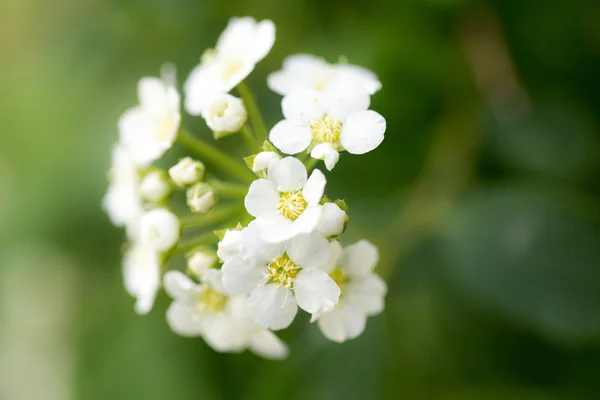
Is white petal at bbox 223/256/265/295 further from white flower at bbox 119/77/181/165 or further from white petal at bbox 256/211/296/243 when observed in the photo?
white flower at bbox 119/77/181/165

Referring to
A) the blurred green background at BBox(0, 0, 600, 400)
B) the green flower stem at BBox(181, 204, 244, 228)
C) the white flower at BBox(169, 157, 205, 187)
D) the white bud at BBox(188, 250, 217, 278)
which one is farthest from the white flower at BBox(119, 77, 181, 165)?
the blurred green background at BBox(0, 0, 600, 400)

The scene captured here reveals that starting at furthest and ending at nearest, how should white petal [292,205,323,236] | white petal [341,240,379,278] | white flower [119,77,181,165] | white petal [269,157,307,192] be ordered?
1. white flower [119,77,181,165]
2. white petal [341,240,379,278]
3. white petal [269,157,307,192]
4. white petal [292,205,323,236]

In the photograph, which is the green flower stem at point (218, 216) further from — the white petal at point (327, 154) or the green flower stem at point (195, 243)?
the white petal at point (327, 154)

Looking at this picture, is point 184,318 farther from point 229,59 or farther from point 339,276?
point 229,59

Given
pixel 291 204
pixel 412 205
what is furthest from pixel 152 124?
pixel 412 205

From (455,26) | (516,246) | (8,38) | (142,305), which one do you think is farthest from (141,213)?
(8,38)

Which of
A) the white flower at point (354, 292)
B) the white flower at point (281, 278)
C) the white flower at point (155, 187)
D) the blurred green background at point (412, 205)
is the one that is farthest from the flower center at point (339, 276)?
the blurred green background at point (412, 205)
